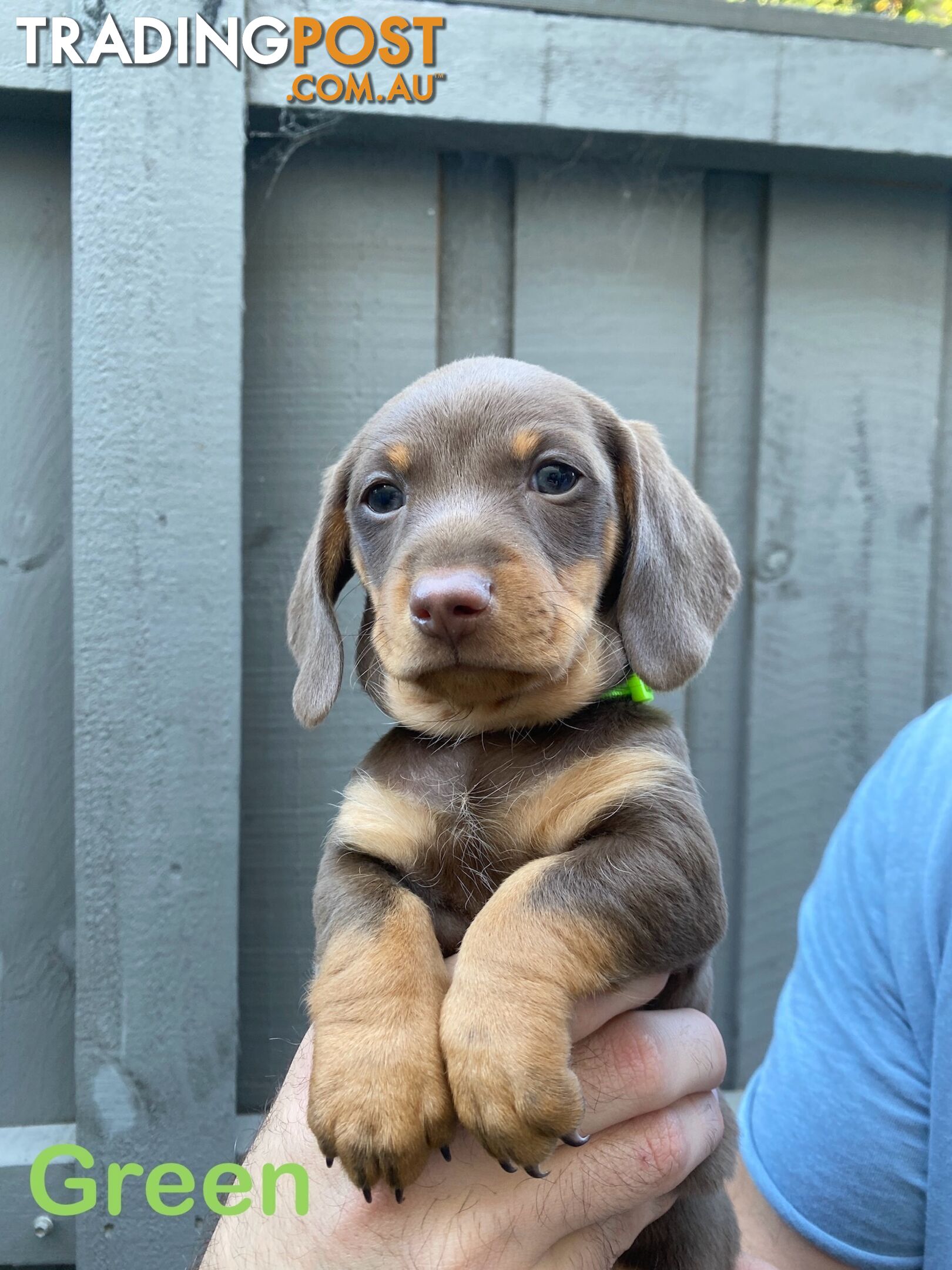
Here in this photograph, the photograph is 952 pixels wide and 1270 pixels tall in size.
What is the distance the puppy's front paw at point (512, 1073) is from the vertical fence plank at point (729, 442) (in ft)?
4.55

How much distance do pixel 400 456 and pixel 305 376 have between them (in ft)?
2.36

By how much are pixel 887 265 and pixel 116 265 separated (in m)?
1.98

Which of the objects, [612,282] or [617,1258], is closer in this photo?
[617,1258]

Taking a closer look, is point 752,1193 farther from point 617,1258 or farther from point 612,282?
point 612,282

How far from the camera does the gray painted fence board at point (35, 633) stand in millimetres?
2252

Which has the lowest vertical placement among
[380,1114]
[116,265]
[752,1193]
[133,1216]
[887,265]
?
[133,1216]

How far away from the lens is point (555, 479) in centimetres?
178

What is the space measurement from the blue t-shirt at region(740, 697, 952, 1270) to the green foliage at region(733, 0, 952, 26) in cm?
184

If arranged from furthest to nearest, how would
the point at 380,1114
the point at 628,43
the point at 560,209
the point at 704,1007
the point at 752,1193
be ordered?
the point at 560,209 < the point at 628,43 < the point at 752,1193 < the point at 704,1007 < the point at 380,1114

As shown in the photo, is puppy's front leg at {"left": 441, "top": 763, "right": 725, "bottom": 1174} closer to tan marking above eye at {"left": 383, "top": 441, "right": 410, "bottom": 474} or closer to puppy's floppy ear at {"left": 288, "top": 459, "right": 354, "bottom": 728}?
puppy's floppy ear at {"left": 288, "top": 459, "right": 354, "bottom": 728}

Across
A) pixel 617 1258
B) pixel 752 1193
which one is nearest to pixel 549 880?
pixel 617 1258

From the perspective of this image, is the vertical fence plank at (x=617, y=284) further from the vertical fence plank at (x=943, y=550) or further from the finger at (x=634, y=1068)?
the finger at (x=634, y=1068)

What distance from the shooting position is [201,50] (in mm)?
2104

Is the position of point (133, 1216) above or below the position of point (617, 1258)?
below
